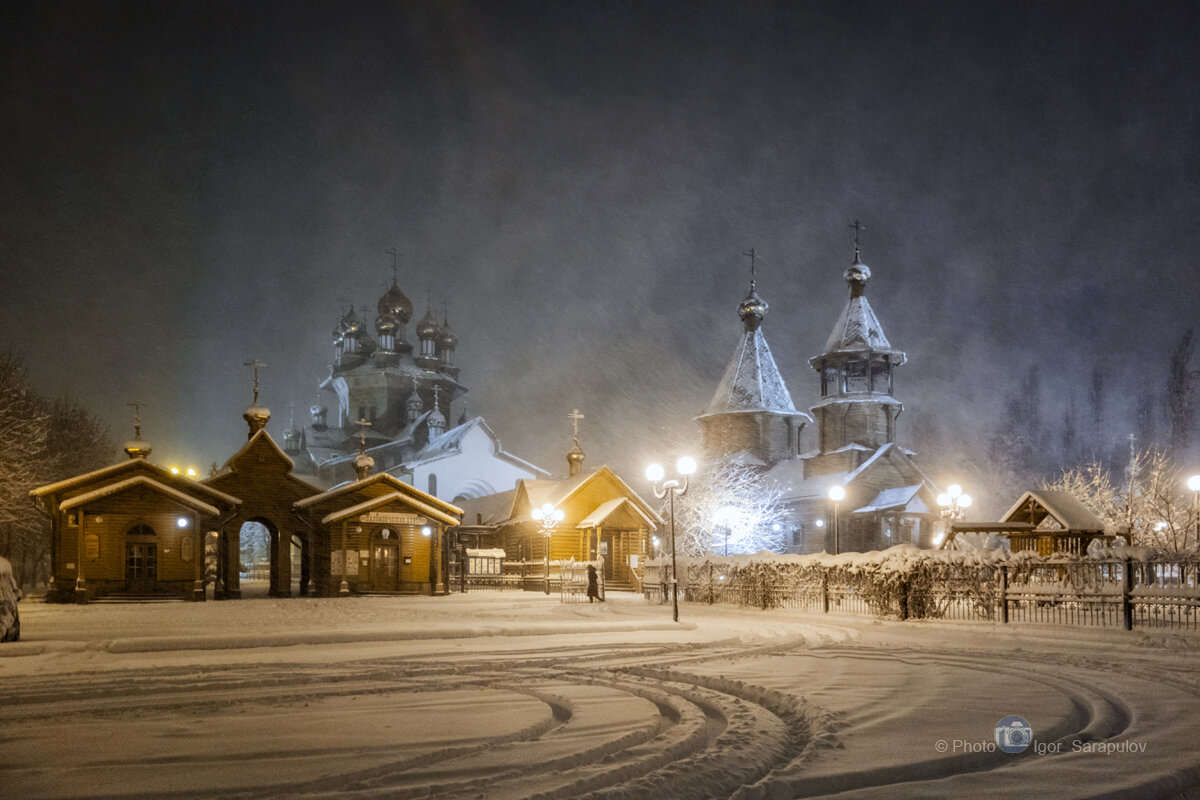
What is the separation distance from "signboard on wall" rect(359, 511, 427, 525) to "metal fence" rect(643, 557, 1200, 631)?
15.1 m

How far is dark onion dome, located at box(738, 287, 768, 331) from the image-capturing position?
6962 cm

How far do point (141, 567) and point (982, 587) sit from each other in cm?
2759

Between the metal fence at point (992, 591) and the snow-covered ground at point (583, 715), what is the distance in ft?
6.98

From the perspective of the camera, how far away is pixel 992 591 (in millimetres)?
20422

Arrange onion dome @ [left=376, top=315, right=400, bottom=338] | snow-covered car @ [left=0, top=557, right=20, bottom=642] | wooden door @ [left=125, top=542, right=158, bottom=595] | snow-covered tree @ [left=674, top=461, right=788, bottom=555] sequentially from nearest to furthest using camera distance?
snow-covered car @ [left=0, top=557, right=20, bottom=642] < wooden door @ [left=125, top=542, right=158, bottom=595] < snow-covered tree @ [left=674, top=461, right=788, bottom=555] < onion dome @ [left=376, top=315, right=400, bottom=338]

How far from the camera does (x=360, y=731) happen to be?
7.79 metres

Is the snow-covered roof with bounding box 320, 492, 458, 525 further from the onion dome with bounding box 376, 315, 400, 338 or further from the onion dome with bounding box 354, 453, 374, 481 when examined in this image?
the onion dome with bounding box 376, 315, 400, 338

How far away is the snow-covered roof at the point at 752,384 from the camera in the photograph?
2682 inches

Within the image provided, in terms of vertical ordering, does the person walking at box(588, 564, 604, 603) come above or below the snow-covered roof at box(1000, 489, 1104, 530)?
below

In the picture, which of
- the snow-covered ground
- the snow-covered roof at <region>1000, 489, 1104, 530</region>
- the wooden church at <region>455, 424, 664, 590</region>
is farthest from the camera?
the wooden church at <region>455, 424, 664, 590</region>

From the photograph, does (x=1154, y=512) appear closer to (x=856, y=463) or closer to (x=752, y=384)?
(x=856, y=463)

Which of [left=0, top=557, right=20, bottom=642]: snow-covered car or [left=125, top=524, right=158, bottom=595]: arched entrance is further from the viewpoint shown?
[left=125, top=524, right=158, bottom=595]: arched entrance

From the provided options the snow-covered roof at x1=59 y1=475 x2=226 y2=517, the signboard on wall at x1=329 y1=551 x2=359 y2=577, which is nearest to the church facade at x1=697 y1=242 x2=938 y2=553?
the signboard on wall at x1=329 y1=551 x2=359 y2=577

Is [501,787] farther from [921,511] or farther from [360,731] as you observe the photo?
[921,511]
